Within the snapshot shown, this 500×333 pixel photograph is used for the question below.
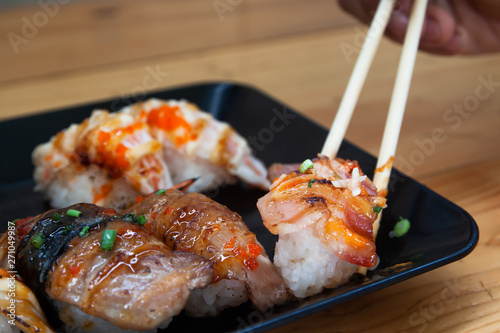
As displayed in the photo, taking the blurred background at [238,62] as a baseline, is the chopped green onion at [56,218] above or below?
above

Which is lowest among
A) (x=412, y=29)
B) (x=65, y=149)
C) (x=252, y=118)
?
(x=252, y=118)

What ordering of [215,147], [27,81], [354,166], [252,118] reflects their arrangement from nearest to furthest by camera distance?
[354,166], [215,147], [252,118], [27,81]

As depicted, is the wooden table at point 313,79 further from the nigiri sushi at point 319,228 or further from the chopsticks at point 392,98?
the chopsticks at point 392,98

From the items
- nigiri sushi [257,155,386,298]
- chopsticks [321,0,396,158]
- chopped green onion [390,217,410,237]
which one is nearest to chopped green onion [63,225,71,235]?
nigiri sushi [257,155,386,298]

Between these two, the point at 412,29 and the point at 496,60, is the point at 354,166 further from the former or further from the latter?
the point at 496,60

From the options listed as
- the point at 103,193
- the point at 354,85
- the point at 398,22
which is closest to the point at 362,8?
the point at 398,22

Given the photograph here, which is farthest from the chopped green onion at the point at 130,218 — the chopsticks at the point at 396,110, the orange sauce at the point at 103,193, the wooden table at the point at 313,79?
the chopsticks at the point at 396,110

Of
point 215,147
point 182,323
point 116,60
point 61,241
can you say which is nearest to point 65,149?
point 215,147
